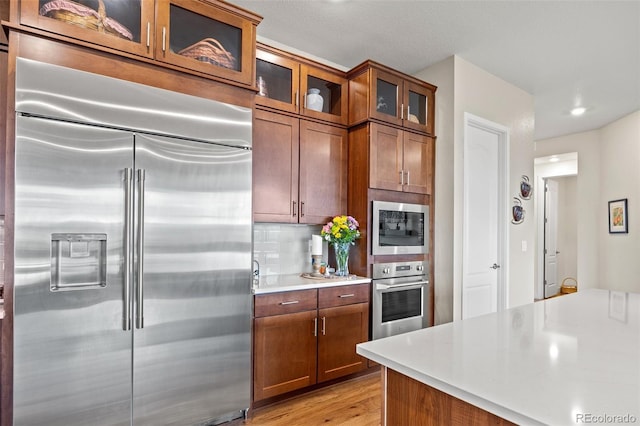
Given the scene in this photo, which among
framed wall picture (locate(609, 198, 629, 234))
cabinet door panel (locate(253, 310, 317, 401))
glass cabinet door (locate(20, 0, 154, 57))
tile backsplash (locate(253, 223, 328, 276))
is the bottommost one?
cabinet door panel (locate(253, 310, 317, 401))

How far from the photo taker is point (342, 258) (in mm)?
3041

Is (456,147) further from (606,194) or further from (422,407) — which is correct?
(606,194)

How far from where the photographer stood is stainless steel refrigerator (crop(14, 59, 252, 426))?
1.67m

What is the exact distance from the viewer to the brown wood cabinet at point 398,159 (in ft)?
10.1

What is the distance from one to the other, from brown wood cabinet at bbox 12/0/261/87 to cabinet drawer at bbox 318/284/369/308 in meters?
1.59

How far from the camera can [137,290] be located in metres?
1.90

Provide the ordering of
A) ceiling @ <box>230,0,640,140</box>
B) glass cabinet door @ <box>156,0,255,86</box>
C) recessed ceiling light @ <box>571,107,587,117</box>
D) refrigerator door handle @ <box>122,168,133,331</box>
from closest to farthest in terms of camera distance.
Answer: refrigerator door handle @ <box>122,168,133,331</box> → glass cabinet door @ <box>156,0,255,86</box> → ceiling @ <box>230,0,640,140</box> → recessed ceiling light @ <box>571,107,587,117</box>

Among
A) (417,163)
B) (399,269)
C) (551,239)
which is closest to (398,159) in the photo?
(417,163)

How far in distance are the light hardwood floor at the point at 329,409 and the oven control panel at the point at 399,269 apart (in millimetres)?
903

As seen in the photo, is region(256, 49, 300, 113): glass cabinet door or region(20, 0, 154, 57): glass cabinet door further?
region(256, 49, 300, 113): glass cabinet door

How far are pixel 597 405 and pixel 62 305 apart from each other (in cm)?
208

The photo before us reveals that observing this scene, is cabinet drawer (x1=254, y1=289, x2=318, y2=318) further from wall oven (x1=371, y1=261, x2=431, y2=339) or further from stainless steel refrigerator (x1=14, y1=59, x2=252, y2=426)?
wall oven (x1=371, y1=261, x2=431, y2=339)

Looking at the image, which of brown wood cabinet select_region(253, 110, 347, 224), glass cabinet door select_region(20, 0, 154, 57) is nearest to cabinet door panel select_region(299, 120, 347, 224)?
brown wood cabinet select_region(253, 110, 347, 224)

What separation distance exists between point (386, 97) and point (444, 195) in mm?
1075
